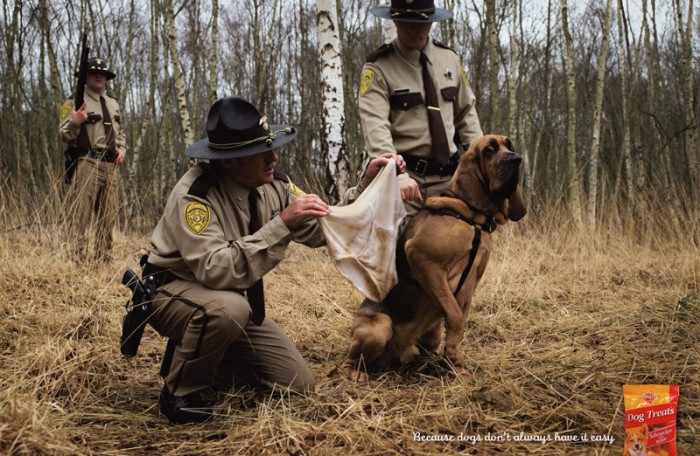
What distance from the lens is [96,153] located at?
7.38 m

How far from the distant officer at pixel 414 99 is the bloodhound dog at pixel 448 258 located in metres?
0.33

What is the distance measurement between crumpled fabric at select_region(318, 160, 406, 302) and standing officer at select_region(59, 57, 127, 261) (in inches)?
164

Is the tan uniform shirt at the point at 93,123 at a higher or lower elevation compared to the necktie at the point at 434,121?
higher

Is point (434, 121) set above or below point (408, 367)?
above

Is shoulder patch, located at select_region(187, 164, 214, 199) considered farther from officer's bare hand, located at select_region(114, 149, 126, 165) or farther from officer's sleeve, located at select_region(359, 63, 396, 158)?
officer's bare hand, located at select_region(114, 149, 126, 165)

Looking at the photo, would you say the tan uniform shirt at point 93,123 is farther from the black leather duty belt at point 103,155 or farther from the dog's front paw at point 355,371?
the dog's front paw at point 355,371

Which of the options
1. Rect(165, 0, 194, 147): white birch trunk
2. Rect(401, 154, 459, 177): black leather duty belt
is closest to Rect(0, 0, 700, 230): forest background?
Rect(165, 0, 194, 147): white birch trunk

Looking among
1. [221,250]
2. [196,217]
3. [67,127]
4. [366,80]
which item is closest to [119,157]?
[67,127]

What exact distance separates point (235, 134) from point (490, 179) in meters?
1.46

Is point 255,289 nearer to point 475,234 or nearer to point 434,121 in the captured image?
point 475,234

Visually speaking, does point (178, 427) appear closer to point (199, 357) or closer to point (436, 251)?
point (199, 357)

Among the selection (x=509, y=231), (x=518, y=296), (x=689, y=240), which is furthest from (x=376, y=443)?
(x=689, y=240)

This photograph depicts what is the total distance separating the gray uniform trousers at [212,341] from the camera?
2.91 metres

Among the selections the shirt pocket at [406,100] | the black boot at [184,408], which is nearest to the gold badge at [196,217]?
the black boot at [184,408]
